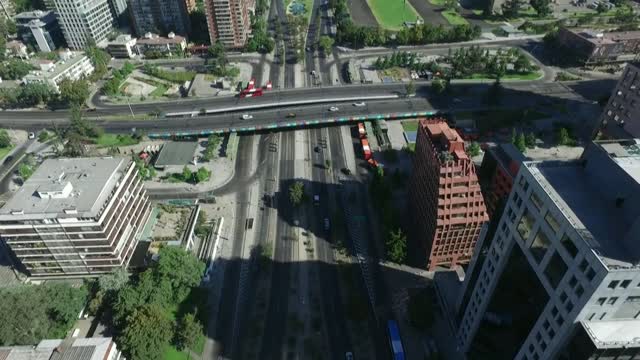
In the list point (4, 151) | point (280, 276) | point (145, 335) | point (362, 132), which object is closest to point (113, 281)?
point (145, 335)

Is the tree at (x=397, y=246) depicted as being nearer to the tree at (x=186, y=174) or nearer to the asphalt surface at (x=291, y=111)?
the asphalt surface at (x=291, y=111)

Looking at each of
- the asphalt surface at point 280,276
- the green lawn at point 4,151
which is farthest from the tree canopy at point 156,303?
the green lawn at point 4,151

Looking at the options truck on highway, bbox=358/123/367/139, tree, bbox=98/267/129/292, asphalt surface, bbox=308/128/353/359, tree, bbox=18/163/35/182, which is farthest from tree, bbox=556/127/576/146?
tree, bbox=18/163/35/182

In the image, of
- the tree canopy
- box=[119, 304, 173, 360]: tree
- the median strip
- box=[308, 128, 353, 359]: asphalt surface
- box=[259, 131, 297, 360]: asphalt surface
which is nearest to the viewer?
box=[119, 304, 173, 360]: tree

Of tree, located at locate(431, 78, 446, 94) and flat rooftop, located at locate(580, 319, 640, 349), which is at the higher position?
flat rooftop, located at locate(580, 319, 640, 349)

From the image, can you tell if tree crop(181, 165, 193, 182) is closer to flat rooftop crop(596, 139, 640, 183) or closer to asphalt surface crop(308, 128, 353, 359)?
asphalt surface crop(308, 128, 353, 359)

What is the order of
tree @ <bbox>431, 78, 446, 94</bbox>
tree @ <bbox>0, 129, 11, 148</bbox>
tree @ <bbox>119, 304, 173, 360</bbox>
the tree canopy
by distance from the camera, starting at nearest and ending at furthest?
tree @ <bbox>119, 304, 173, 360</bbox> → the tree canopy → tree @ <bbox>0, 129, 11, 148</bbox> → tree @ <bbox>431, 78, 446, 94</bbox>

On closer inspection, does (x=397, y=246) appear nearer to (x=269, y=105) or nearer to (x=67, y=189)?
(x=67, y=189)
